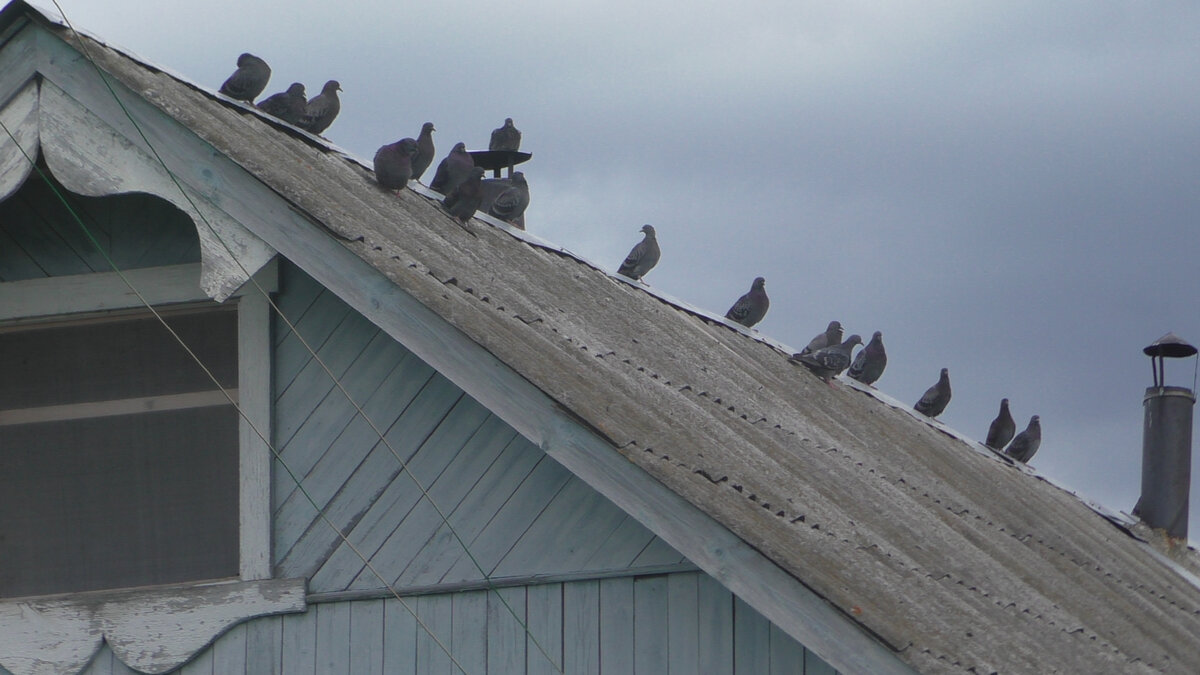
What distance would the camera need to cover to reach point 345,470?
6184mm

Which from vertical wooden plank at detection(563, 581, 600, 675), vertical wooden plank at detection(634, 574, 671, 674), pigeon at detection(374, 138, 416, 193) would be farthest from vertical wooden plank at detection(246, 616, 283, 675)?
pigeon at detection(374, 138, 416, 193)

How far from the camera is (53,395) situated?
674 centimetres

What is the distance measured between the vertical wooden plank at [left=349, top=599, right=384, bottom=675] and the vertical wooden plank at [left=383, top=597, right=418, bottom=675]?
2cm

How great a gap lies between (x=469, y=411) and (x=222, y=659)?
1161mm

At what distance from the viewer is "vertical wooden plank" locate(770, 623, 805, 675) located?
5531mm

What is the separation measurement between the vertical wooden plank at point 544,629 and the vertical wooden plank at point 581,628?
2 cm

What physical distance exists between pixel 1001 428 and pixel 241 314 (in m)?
11.0

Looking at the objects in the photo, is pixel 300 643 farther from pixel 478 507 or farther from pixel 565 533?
pixel 565 533

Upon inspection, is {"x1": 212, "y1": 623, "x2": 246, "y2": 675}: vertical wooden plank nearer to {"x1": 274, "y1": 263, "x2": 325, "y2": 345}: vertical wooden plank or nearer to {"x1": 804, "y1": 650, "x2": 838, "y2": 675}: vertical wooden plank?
{"x1": 274, "y1": 263, "x2": 325, "y2": 345}: vertical wooden plank

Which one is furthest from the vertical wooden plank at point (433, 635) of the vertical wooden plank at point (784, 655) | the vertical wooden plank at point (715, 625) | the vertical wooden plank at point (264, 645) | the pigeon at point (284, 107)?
the pigeon at point (284, 107)

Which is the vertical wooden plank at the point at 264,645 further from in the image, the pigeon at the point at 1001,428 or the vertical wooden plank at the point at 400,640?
the pigeon at the point at 1001,428

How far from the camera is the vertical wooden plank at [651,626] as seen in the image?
5707 millimetres

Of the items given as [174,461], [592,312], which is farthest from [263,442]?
[592,312]

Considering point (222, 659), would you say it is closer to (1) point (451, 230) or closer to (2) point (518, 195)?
(1) point (451, 230)
